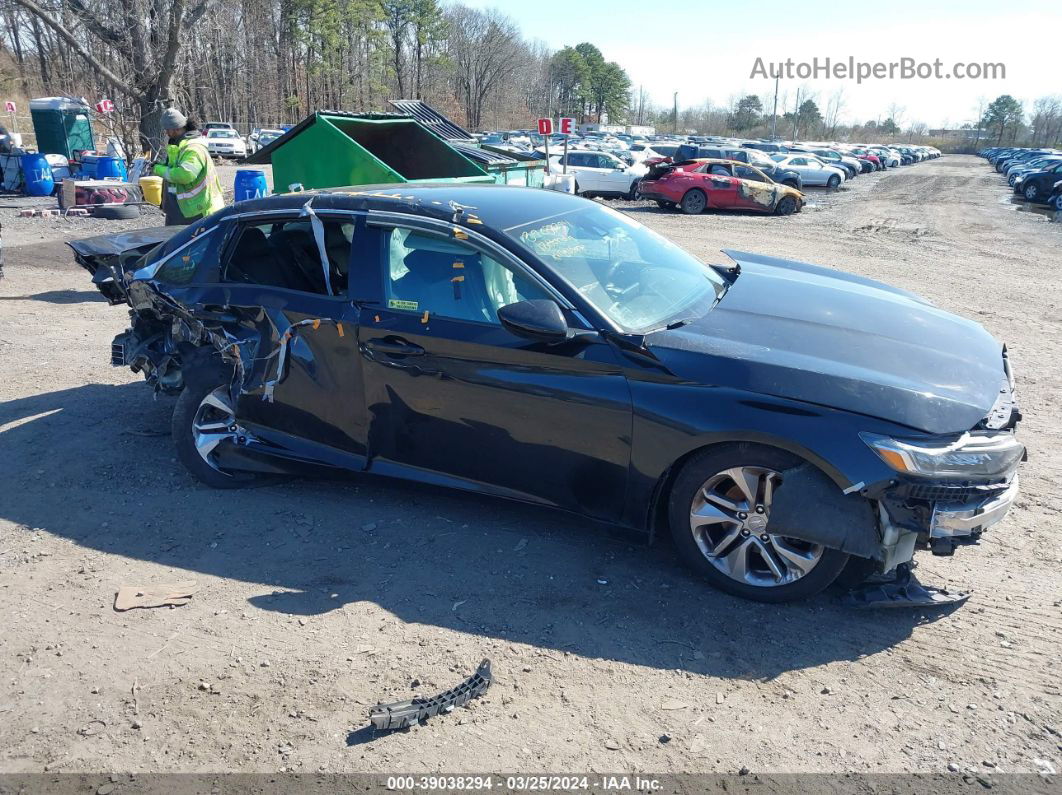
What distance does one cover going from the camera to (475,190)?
441 cm

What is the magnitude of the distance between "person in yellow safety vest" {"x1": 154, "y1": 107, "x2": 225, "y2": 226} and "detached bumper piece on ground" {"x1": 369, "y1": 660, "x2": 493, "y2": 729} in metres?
6.46

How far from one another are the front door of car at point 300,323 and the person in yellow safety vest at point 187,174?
379cm

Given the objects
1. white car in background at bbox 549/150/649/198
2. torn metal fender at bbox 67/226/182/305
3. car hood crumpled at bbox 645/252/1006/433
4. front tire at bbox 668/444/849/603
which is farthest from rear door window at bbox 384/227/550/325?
white car in background at bbox 549/150/649/198

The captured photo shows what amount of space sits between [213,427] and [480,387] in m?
1.82

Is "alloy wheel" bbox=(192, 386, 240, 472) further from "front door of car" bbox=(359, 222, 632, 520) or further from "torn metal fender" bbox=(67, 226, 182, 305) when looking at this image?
"torn metal fender" bbox=(67, 226, 182, 305)

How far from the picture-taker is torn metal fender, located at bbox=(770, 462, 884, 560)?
10.2ft

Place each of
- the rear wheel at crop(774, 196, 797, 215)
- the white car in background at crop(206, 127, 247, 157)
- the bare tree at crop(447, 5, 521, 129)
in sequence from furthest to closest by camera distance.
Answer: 1. the bare tree at crop(447, 5, 521, 129)
2. the white car in background at crop(206, 127, 247, 157)
3. the rear wheel at crop(774, 196, 797, 215)

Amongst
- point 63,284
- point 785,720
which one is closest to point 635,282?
point 785,720

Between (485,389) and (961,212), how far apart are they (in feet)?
81.3

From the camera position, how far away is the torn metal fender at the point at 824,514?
3115 mm

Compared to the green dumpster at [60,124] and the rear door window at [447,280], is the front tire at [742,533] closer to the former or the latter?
the rear door window at [447,280]

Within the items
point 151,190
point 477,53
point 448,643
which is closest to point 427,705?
point 448,643

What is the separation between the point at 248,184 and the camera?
40.7ft

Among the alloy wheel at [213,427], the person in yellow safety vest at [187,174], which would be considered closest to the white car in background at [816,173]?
the person in yellow safety vest at [187,174]
